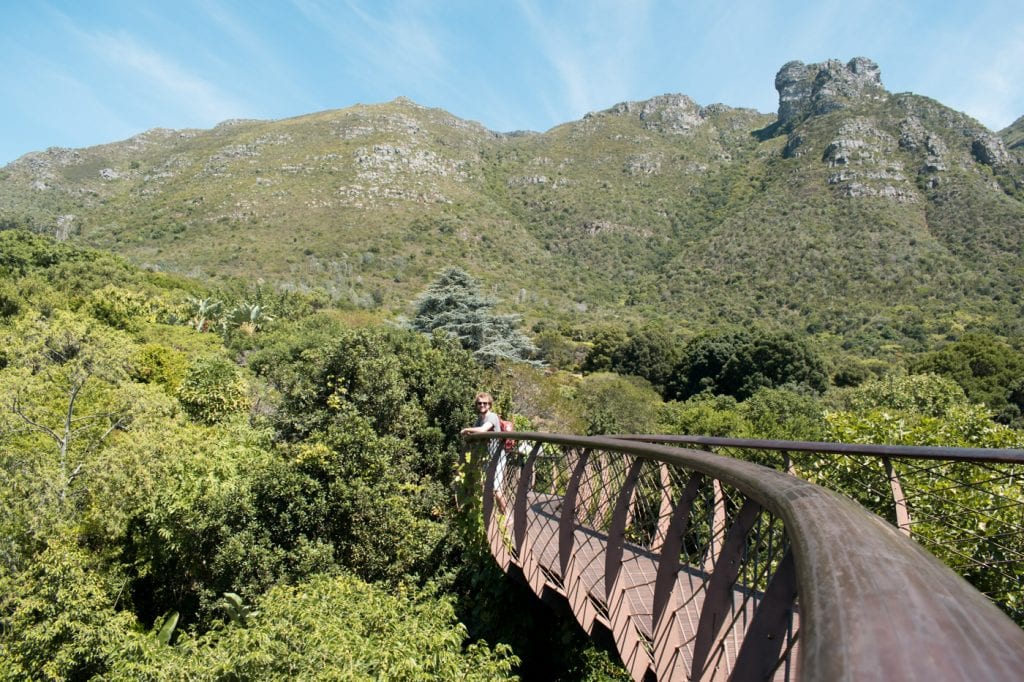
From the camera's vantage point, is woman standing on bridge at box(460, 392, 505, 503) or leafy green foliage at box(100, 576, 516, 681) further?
woman standing on bridge at box(460, 392, 505, 503)

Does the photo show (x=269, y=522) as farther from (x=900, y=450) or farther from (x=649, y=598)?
(x=900, y=450)

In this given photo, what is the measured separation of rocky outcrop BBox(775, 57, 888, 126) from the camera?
339 feet

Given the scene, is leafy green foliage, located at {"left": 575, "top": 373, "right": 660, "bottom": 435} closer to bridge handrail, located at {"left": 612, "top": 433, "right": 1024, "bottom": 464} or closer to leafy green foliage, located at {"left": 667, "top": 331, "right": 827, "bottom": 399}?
Result: leafy green foliage, located at {"left": 667, "top": 331, "right": 827, "bottom": 399}

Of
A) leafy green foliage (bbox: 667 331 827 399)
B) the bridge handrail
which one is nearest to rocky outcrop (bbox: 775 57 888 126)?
leafy green foliage (bbox: 667 331 827 399)

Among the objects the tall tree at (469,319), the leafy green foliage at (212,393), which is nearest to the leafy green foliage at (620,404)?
the tall tree at (469,319)

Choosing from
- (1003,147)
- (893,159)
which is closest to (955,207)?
(893,159)

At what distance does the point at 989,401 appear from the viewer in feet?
128

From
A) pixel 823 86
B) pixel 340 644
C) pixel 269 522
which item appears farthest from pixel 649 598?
pixel 823 86

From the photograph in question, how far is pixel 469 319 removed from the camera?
2758cm

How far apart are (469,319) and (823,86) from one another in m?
110

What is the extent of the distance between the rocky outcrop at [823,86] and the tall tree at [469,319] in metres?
96.9

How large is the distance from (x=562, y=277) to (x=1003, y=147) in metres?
65.8

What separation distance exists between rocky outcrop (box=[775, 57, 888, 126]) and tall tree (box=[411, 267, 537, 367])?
318 feet

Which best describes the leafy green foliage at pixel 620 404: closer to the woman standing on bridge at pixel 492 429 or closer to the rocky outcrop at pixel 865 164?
the woman standing on bridge at pixel 492 429
